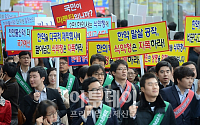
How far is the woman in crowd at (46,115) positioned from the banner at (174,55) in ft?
13.8

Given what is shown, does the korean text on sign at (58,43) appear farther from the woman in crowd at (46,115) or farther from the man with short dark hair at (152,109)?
the man with short dark hair at (152,109)

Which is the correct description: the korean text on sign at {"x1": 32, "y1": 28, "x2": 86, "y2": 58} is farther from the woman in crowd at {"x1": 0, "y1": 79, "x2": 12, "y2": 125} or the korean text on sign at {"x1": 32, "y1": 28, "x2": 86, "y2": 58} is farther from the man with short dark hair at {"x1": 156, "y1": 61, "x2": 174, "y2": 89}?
the woman in crowd at {"x1": 0, "y1": 79, "x2": 12, "y2": 125}

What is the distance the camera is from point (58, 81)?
6.86 m

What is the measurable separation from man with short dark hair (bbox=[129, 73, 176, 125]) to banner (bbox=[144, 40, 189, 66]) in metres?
3.52

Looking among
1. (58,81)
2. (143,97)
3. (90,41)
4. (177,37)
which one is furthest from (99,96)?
(177,37)

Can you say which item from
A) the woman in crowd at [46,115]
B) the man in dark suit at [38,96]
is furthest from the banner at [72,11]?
the woman in crowd at [46,115]

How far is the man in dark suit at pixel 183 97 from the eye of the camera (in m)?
5.57

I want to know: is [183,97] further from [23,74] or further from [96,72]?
[23,74]

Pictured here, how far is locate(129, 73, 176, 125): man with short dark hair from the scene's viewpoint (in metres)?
4.90

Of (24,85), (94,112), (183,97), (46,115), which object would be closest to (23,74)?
(24,85)

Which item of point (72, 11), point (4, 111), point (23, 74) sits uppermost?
point (72, 11)

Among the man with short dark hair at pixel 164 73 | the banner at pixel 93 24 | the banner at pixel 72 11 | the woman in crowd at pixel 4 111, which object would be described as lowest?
the woman in crowd at pixel 4 111

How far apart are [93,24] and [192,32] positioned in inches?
126

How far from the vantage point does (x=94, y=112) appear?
15.4ft
